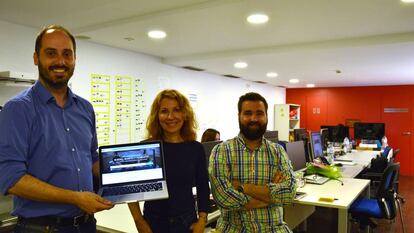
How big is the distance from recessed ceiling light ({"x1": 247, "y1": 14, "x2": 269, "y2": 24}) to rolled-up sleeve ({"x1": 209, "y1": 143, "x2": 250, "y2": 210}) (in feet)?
5.09

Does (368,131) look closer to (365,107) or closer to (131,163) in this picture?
(365,107)

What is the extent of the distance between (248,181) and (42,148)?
1176mm

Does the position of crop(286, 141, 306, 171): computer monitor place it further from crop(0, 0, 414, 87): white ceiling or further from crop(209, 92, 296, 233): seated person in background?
crop(209, 92, 296, 233): seated person in background

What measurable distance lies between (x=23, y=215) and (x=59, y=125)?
37cm

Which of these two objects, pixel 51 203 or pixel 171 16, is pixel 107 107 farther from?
pixel 51 203

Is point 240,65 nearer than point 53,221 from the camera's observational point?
No

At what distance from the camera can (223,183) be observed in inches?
77.7

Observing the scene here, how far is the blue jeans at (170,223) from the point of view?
1659 mm

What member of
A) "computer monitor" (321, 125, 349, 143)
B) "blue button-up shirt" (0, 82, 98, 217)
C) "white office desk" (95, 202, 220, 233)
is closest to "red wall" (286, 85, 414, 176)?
"computer monitor" (321, 125, 349, 143)

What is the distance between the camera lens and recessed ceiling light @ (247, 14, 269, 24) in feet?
10.3

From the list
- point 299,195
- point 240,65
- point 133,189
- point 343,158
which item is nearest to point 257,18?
point 299,195

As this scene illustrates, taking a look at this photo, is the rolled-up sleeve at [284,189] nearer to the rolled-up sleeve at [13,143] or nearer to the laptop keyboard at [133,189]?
the laptop keyboard at [133,189]

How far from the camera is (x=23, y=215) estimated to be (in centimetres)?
129

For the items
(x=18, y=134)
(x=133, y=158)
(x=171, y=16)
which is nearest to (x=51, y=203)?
(x=18, y=134)
